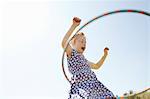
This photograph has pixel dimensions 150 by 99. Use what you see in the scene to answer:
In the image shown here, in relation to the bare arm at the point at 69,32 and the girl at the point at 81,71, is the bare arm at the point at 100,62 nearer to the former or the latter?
the girl at the point at 81,71

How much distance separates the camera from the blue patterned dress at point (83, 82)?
218cm

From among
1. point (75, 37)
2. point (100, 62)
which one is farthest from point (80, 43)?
point (100, 62)

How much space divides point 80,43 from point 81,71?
17 centimetres

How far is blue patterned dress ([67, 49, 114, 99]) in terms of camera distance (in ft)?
7.16

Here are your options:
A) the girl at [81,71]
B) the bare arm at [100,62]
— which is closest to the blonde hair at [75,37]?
the girl at [81,71]

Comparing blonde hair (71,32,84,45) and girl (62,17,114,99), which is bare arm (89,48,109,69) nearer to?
girl (62,17,114,99)

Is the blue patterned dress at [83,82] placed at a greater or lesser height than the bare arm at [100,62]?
lesser

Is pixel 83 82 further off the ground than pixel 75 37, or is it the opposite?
pixel 75 37

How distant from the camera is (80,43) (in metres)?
2.25

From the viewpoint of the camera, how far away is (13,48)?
7.60 feet

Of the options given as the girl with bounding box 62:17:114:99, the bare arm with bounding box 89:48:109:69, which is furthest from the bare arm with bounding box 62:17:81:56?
the bare arm with bounding box 89:48:109:69

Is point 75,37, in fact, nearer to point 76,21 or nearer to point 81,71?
point 76,21

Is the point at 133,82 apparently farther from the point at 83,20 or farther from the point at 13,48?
the point at 13,48

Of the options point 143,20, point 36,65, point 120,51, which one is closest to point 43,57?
point 36,65
